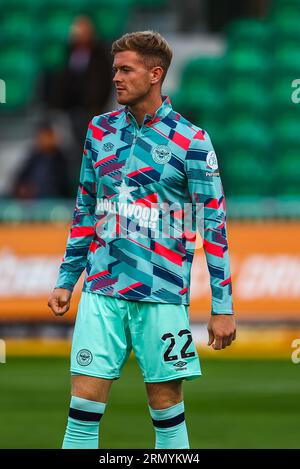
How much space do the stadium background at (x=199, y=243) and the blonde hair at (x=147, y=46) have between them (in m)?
2.93

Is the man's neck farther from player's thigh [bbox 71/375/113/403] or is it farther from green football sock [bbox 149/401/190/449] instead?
green football sock [bbox 149/401/190/449]

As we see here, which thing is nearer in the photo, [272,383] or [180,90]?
[272,383]

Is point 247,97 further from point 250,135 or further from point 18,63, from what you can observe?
point 18,63

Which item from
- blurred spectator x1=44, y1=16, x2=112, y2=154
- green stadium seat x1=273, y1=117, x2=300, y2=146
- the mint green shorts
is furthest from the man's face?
green stadium seat x1=273, y1=117, x2=300, y2=146

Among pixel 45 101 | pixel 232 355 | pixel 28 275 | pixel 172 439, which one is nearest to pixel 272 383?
pixel 232 355

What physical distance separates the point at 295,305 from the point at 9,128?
5667 mm

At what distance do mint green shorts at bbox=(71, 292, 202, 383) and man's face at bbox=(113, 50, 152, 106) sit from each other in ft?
2.85

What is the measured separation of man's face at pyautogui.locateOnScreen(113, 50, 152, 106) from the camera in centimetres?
577

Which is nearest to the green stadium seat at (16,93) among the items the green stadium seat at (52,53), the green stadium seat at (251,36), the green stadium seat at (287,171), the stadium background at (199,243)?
the stadium background at (199,243)

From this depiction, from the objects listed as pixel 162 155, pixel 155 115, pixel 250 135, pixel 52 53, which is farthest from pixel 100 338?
pixel 52 53

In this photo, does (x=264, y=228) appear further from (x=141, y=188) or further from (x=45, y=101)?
(x=141, y=188)

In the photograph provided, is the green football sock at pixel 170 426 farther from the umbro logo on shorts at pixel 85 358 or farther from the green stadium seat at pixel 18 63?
the green stadium seat at pixel 18 63

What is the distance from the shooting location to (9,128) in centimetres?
1808

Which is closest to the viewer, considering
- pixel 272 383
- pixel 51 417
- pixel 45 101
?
pixel 51 417
